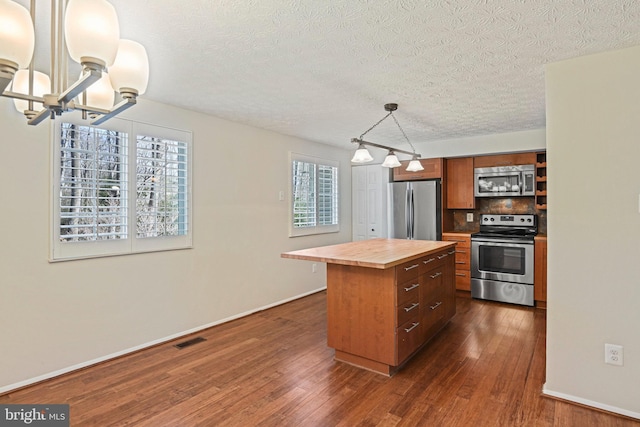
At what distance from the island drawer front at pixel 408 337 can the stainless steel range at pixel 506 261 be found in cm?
216

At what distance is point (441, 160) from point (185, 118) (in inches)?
140

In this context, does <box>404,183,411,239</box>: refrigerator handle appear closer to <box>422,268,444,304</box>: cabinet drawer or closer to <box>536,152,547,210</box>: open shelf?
<box>536,152,547,210</box>: open shelf

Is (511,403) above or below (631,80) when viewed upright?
below

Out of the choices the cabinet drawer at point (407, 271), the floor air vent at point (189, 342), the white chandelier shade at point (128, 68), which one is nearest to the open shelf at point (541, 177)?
the cabinet drawer at point (407, 271)

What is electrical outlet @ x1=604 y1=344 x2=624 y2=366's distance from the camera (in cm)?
212

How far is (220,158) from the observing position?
12.3ft

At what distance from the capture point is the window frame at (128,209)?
8.41 ft

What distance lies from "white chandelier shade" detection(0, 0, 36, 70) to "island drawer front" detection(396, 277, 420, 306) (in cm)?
237

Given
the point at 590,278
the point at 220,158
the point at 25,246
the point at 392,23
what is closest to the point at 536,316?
the point at 590,278

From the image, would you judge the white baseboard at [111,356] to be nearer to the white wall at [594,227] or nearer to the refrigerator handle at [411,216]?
the refrigerator handle at [411,216]

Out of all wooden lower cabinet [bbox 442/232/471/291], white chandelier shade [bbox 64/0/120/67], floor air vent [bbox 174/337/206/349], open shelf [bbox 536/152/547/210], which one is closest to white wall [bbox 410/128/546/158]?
open shelf [bbox 536/152/547/210]

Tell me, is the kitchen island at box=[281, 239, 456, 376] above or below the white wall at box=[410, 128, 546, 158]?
below

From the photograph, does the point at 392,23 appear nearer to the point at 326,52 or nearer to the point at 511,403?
the point at 326,52

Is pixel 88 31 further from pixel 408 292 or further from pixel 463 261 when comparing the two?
pixel 463 261
